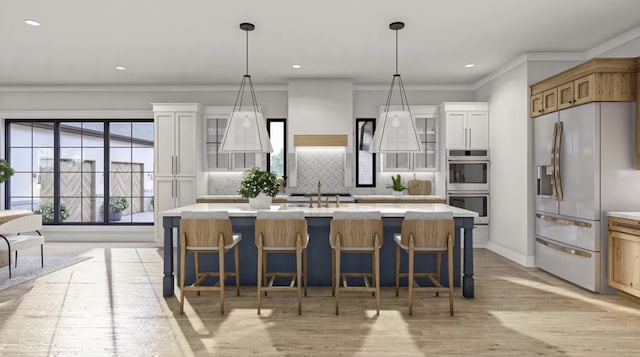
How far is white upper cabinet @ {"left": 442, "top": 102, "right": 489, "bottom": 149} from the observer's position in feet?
21.4

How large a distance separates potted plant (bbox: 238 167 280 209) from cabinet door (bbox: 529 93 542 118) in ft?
11.6

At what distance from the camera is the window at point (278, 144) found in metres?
7.11

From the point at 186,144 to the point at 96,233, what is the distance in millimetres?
2465

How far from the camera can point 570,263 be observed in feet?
14.5

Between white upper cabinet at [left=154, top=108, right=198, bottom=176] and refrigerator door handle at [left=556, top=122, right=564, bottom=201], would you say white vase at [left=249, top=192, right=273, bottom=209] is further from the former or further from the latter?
refrigerator door handle at [left=556, top=122, right=564, bottom=201]

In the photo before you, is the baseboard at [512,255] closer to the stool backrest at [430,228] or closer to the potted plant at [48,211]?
the stool backrest at [430,228]

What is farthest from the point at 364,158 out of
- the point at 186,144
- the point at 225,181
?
the point at 186,144

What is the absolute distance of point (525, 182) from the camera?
5387 mm

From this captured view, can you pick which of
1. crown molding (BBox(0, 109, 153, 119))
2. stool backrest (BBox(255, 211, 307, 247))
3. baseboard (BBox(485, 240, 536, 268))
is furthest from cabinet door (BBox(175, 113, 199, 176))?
baseboard (BBox(485, 240, 536, 268))

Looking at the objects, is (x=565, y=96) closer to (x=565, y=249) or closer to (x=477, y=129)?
(x=565, y=249)

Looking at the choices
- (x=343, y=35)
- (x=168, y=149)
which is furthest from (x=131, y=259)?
(x=343, y=35)

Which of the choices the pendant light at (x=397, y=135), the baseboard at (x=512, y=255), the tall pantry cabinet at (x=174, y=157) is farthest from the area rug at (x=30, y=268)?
the baseboard at (x=512, y=255)

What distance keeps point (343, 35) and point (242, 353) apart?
358cm

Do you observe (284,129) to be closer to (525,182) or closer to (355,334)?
(525,182)
